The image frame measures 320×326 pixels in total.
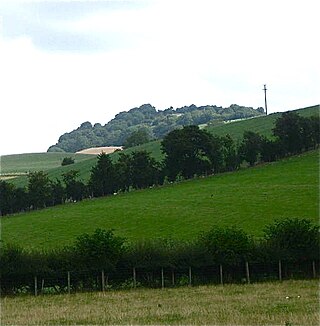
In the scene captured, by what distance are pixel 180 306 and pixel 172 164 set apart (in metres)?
81.0

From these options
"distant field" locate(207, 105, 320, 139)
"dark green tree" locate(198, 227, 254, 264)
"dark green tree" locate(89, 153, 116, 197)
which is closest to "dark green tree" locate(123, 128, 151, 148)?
"distant field" locate(207, 105, 320, 139)

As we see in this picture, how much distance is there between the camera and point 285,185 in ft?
311

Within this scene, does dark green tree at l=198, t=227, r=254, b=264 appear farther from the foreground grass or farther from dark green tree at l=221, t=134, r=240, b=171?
dark green tree at l=221, t=134, r=240, b=171

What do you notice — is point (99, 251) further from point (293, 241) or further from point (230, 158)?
point (230, 158)

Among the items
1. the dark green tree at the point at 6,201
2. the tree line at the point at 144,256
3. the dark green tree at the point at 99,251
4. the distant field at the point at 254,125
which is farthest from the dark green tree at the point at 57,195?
the dark green tree at the point at 99,251

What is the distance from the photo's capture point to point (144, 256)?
47.7m

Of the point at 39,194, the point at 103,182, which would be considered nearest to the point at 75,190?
the point at 103,182

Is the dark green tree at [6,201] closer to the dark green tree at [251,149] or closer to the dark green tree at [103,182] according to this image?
the dark green tree at [103,182]

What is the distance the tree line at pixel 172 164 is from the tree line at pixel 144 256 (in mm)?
59270

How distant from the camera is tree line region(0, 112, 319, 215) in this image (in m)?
107

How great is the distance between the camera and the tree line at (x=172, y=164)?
106625 millimetres

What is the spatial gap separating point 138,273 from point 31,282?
23.1 ft

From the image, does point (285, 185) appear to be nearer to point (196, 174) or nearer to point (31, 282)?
point (196, 174)

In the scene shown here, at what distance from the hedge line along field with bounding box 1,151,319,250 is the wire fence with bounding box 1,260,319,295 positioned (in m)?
20.5
